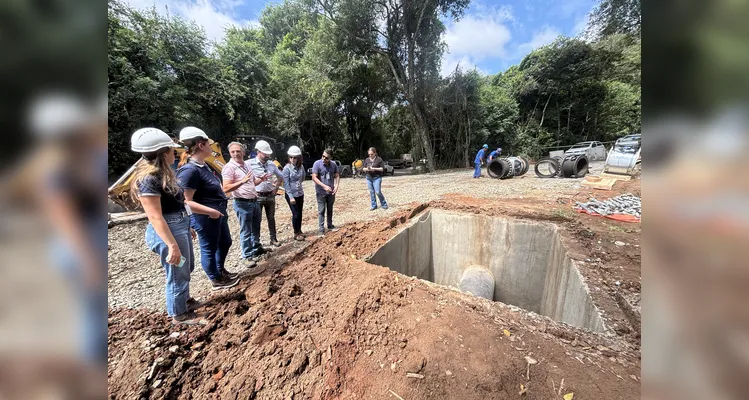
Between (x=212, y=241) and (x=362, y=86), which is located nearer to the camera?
(x=212, y=241)

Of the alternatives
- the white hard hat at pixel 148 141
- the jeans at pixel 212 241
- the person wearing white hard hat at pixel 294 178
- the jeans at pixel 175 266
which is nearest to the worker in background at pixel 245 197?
the jeans at pixel 212 241

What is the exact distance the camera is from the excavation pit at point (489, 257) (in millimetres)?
4773

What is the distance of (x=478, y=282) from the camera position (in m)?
Answer: 5.89

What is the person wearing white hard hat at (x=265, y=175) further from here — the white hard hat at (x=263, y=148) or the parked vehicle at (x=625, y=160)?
the parked vehicle at (x=625, y=160)

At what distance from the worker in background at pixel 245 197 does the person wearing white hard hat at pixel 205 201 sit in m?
0.47

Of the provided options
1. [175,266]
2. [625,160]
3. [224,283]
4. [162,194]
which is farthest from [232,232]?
[625,160]

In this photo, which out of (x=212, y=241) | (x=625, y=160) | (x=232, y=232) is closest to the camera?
(x=212, y=241)

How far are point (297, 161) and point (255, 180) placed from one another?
964mm

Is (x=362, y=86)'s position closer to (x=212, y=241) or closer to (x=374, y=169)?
(x=374, y=169)

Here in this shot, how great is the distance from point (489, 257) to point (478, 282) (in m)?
0.66

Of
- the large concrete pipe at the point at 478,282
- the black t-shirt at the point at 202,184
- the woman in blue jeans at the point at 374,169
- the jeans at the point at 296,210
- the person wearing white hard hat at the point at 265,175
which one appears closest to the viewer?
the black t-shirt at the point at 202,184
